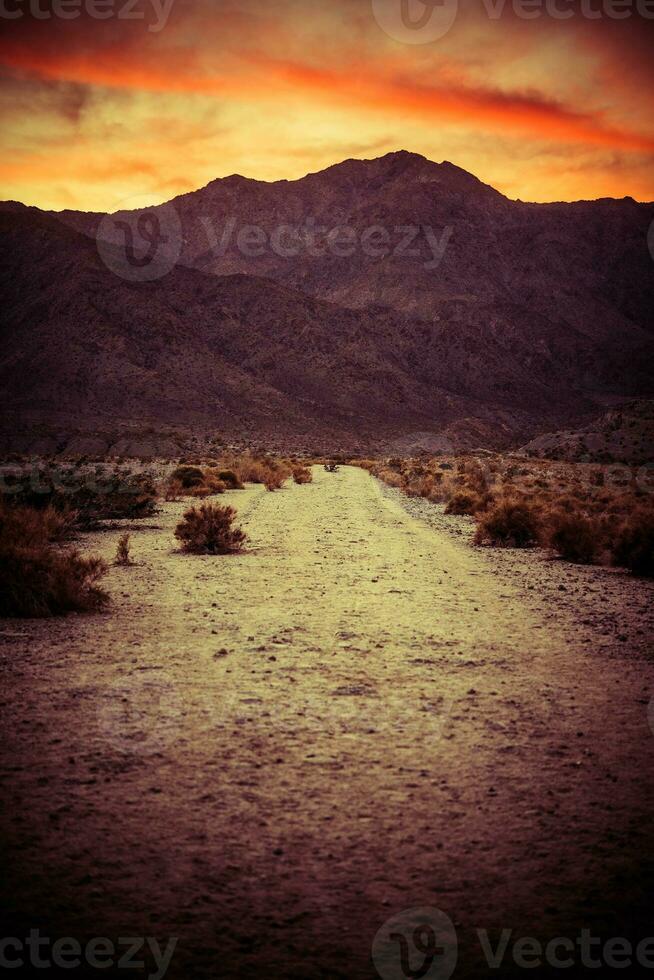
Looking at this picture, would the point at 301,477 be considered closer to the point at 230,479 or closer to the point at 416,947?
the point at 230,479

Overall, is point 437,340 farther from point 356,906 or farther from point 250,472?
→ point 356,906

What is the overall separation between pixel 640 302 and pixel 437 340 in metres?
69.2

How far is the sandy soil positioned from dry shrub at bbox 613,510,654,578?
3.65 metres

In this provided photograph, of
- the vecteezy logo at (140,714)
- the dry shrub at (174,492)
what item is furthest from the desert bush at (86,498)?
the vecteezy logo at (140,714)

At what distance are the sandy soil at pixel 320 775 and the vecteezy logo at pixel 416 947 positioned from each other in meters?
0.05

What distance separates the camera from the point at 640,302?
593 feet

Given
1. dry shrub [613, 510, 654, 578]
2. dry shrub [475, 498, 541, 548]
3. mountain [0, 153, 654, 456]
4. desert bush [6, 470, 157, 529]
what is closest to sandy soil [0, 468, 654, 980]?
dry shrub [613, 510, 654, 578]

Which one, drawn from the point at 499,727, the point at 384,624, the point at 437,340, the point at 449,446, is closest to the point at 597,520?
the point at 384,624

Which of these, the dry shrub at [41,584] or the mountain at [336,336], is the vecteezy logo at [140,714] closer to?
the dry shrub at [41,584]

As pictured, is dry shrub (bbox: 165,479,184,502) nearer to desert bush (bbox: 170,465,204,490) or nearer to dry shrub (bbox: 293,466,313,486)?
desert bush (bbox: 170,465,204,490)

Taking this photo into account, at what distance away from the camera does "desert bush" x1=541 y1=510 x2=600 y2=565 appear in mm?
15045
